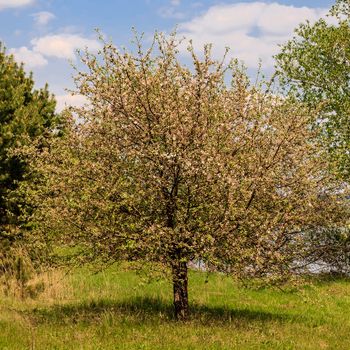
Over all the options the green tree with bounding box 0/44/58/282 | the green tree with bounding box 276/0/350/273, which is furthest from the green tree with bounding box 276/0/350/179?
the green tree with bounding box 0/44/58/282

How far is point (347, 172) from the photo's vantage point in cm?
2644

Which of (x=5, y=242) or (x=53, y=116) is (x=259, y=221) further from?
(x=53, y=116)

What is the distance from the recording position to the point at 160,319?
14.3 metres

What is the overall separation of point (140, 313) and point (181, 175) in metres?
4.92

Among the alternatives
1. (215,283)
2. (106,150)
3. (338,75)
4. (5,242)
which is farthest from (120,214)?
(338,75)

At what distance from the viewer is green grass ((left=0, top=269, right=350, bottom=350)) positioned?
475 inches

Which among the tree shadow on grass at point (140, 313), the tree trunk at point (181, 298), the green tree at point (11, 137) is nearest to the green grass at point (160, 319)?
the tree shadow on grass at point (140, 313)

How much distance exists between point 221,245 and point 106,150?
377cm

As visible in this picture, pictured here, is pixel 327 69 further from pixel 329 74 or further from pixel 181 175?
pixel 181 175

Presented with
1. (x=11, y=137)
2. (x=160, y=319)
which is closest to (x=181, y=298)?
(x=160, y=319)

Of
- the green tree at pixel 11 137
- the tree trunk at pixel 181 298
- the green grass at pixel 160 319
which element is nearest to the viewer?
the green grass at pixel 160 319

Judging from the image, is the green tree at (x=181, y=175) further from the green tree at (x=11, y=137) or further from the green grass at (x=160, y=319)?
the green tree at (x=11, y=137)

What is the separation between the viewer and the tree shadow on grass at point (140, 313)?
47.6 ft

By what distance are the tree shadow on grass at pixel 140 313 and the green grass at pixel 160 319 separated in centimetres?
3
